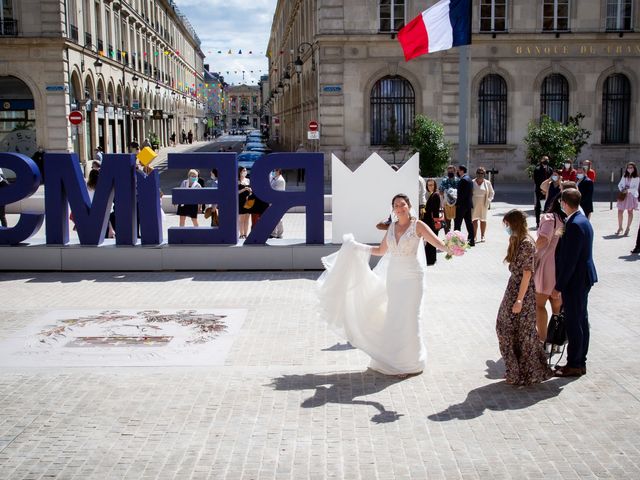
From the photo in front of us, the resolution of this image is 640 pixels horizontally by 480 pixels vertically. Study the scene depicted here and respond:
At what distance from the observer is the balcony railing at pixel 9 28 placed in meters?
33.9

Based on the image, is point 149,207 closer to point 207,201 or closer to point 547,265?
point 207,201

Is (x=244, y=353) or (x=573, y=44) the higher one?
(x=573, y=44)

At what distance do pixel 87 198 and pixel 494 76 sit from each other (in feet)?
72.5

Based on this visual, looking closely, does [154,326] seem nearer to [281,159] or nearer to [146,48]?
[281,159]

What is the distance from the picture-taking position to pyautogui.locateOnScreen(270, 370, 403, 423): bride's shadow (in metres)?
7.45

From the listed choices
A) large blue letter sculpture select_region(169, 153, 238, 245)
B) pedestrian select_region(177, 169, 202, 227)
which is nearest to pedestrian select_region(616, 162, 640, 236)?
large blue letter sculpture select_region(169, 153, 238, 245)

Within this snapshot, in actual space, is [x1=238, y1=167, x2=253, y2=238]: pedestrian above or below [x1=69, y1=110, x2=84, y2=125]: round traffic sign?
below

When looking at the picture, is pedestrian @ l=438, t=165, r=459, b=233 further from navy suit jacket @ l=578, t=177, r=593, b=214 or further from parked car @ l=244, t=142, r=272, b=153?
parked car @ l=244, t=142, r=272, b=153

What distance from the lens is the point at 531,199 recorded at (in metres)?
27.0

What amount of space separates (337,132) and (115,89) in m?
19.2

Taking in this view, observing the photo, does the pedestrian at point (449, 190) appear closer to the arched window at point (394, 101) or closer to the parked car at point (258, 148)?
the arched window at point (394, 101)

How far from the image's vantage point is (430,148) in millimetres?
25844

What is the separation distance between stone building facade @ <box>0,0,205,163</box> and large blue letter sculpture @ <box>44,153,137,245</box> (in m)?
21.6

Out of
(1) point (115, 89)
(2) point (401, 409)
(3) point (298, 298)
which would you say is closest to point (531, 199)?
(3) point (298, 298)
